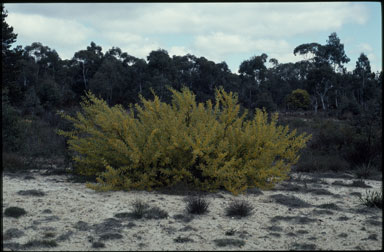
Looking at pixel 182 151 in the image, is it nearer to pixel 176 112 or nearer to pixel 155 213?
pixel 176 112

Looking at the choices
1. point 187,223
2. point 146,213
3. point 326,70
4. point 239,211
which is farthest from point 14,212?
point 326,70

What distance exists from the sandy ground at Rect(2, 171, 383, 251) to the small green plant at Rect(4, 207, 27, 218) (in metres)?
0.12

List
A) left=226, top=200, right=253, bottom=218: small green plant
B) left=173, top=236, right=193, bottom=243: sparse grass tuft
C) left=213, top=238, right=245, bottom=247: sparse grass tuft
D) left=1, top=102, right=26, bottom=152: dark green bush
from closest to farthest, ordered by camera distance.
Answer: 1. left=213, top=238, right=245, bottom=247: sparse grass tuft
2. left=173, top=236, right=193, bottom=243: sparse grass tuft
3. left=226, top=200, right=253, bottom=218: small green plant
4. left=1, top=102, right=26, bottom=152: dark green bush

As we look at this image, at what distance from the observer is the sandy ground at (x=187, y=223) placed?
5.11 meters

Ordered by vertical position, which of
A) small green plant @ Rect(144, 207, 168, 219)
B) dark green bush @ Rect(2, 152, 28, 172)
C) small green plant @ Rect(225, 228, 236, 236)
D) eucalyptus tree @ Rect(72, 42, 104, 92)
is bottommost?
small green plant @ Rect(225, 228, 236, 236)

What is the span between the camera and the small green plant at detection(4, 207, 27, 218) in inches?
239

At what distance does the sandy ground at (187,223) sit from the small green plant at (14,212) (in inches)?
4.6

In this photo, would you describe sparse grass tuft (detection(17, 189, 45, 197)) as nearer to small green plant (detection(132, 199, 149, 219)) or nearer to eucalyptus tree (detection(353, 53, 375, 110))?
small green plant (detection(132, 199, 149, 219))

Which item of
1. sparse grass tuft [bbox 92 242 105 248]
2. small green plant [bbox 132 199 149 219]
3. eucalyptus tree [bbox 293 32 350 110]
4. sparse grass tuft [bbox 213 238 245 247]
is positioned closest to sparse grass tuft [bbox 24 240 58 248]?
sparse grass tuft [bbox 92 242 105 248]

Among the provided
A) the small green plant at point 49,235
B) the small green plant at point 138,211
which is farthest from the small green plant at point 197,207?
the small green plant at point 49,235

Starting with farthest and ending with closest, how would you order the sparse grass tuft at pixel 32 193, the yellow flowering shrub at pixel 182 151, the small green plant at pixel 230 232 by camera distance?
the yellow flowering shrub at pixel 182 151
the sparse grass tuft at pixel 32 193
the small green plant at pixel 230 232

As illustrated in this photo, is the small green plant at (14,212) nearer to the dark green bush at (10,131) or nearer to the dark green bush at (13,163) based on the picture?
the dark green bush at (13,163)

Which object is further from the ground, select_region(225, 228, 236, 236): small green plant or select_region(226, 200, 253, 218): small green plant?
select_region(226, 200, 253, 218): small green plant

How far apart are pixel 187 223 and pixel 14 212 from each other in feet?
8.62
